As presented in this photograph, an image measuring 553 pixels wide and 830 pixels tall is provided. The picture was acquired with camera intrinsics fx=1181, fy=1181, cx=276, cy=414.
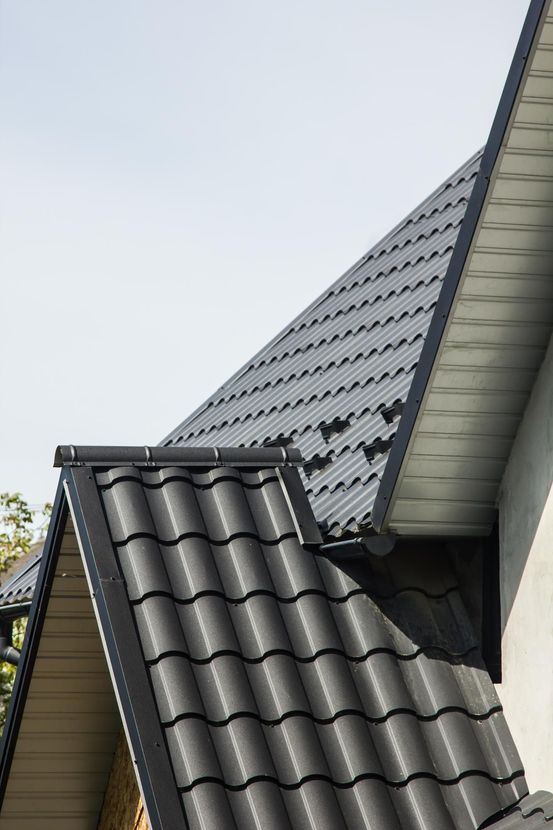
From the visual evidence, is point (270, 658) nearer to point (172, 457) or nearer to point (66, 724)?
point (172, 457)

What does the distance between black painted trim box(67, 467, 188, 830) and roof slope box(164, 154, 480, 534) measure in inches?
38.3

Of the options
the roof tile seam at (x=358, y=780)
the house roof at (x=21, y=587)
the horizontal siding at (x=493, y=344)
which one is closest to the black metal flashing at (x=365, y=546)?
the horizontal siding at (x=493, y=344)

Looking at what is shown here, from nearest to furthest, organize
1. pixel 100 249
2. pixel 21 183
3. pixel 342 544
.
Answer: pixel 342 544 < pixel 21 183 < pixel 100 249

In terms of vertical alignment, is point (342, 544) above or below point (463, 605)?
above

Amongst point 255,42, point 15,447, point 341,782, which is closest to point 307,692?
point 341,782

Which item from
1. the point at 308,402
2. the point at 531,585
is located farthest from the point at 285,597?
the point at 308,402

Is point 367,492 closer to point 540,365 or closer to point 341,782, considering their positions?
point 540,365

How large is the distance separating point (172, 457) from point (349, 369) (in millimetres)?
1928

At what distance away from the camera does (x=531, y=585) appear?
4426 mm

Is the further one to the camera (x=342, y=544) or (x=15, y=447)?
(x=15, y=447)

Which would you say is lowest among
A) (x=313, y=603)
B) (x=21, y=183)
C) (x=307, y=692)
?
(x=307, y=692)

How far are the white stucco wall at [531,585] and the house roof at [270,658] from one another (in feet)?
0.45

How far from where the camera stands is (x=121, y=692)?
4184mm

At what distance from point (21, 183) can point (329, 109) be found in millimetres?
3503
